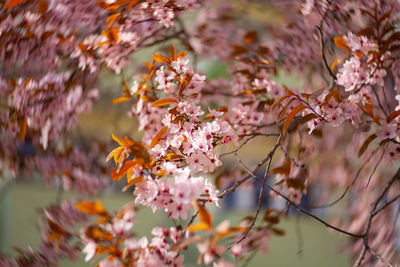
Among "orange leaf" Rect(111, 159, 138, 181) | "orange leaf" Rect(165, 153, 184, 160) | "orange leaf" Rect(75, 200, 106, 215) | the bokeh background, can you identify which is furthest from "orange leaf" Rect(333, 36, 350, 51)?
the bokeh background

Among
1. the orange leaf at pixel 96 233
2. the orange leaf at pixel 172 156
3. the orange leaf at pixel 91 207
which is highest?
the orange leaf at pixel 91 207

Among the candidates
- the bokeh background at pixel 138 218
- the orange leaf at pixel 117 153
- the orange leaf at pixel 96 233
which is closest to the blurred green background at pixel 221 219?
the bokeh background at pixel 138 218

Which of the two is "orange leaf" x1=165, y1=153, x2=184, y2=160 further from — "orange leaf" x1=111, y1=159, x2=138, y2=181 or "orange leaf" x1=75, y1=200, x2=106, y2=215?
"orange leaf" x1=75, y1=200, x2=106, y2=215

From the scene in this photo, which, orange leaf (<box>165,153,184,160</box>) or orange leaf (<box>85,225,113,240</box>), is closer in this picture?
orange leaf (<box>85,225,113,240</box>)

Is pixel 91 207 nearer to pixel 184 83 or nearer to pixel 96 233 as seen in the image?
pixel 96 233

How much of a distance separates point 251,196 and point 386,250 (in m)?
4.24

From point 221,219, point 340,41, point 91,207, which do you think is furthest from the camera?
point 221,219

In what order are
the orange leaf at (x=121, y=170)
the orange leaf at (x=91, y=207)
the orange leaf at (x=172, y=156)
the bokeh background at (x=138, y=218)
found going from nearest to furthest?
the orange leaf at (x=91, y=207), the orange leaf at (x=121, y=170), the orange leaf at (x=172, y=156), the bokeh background at (x=138, y=218)

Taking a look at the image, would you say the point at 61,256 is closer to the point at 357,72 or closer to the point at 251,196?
the point at 357,72

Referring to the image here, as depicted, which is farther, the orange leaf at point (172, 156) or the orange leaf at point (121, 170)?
the orange leaf at point (172, 156)

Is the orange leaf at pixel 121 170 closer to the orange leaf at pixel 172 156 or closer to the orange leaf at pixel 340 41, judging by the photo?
the orange leaf at pixel 172 156

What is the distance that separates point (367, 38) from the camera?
1301 mm

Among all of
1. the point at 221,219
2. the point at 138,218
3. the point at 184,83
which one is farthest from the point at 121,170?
the point at 138,218

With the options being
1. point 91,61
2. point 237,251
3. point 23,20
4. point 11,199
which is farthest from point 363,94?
point 11,199
